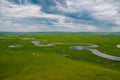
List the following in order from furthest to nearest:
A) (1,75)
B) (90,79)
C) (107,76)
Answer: (1,75)
(107,76)
(90,79)

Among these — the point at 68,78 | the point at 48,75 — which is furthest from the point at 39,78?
the point at 68,78

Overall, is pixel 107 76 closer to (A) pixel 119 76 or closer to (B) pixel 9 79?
(A) pixel 119 76

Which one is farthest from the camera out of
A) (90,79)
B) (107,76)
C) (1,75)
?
(1,75)

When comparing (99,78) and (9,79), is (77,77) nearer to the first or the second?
(99,78)

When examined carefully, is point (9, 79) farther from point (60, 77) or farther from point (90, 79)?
point (90, 79)

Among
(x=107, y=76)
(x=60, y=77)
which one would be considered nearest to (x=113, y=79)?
(x=107, y=76)

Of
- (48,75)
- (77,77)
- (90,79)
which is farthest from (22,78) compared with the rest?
(90,79)

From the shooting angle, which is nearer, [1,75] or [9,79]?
[9,79]

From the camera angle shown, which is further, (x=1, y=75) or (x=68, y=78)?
(x=1, y=75)
